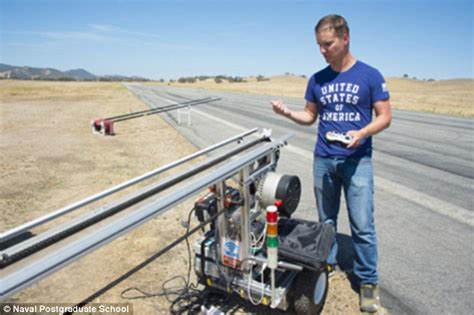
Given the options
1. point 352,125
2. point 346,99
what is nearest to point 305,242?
point 352,125

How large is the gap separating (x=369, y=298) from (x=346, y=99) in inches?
67.5

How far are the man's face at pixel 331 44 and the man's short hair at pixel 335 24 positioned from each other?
2cm

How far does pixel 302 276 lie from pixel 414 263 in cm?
175

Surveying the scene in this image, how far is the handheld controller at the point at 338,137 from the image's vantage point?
2.89m

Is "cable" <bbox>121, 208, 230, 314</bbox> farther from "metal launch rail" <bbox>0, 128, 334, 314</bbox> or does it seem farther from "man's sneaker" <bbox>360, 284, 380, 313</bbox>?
"man's sneaker" <bbox>360, 284, 380, 313</bbox>

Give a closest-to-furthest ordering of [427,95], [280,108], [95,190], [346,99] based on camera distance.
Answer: [346,99] < [280,108] < [95,190] < [427,95]

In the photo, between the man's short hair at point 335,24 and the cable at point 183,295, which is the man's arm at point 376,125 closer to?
the man's short hair at point 335,24

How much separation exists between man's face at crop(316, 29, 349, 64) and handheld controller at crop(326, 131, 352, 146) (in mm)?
614

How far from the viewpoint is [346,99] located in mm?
2910

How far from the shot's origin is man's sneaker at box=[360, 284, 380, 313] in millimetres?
2997

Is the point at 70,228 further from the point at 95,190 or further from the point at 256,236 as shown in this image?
the point at 95,190

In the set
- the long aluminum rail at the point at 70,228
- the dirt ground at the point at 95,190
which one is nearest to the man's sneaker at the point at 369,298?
the dirt ground at the point at 95,190

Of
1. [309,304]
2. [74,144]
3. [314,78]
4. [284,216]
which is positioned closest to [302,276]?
[309,304]

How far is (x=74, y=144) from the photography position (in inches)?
445
